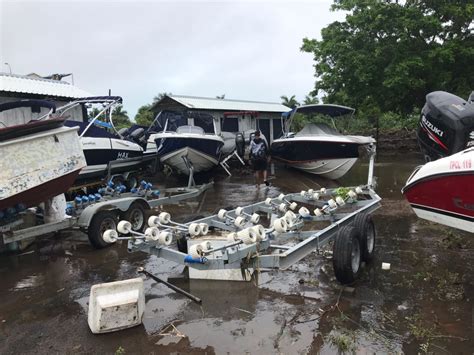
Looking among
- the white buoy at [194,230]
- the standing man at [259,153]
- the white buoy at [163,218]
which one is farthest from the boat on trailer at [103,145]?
the white buoy at [194,230]

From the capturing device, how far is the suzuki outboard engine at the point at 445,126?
5.87m

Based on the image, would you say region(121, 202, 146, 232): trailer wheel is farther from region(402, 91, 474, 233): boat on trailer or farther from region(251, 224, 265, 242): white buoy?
region(402, 91, 474, 233): boat on trailer

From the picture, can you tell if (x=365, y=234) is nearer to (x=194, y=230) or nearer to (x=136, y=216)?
(x=194, y=230)

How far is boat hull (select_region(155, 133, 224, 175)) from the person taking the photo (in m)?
12.7

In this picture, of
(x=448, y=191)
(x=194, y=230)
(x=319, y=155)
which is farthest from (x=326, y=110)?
(x=194, y=230)

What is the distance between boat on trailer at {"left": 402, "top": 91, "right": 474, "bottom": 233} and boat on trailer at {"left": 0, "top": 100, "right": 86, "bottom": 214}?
203 inches

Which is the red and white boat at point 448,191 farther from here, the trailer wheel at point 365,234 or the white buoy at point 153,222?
the white buoy at point 153,222

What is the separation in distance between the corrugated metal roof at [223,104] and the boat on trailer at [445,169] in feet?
37.9

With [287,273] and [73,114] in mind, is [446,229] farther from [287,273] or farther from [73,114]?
[73,114]

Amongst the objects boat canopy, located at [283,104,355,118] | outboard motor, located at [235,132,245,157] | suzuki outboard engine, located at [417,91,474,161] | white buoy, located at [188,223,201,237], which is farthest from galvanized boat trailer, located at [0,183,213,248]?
outboard motor, located at [235,132,245,157]

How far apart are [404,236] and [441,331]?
327 cm

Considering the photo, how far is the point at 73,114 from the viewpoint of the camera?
38.5ft

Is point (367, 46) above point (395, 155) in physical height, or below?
above

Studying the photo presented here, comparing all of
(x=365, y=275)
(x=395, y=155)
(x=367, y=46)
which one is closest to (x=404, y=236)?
(x=365, y=275)
